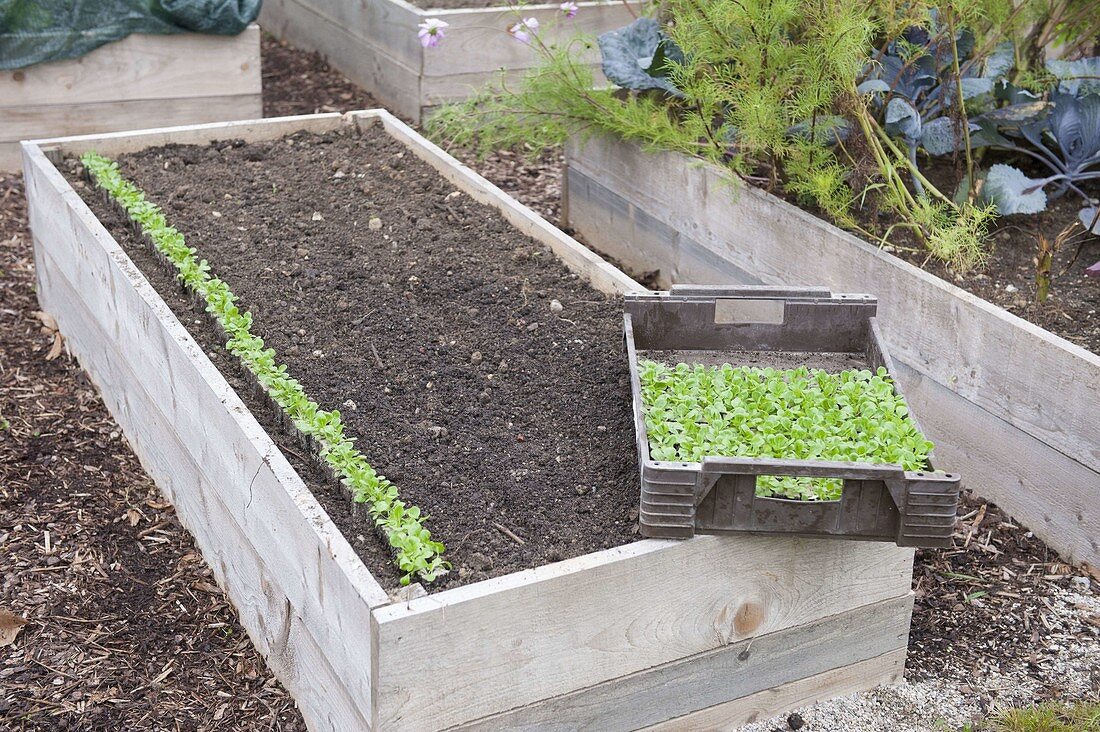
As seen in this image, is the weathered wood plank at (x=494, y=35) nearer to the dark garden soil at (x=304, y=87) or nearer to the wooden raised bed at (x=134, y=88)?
the dark garden soil at (x=304, y=87)

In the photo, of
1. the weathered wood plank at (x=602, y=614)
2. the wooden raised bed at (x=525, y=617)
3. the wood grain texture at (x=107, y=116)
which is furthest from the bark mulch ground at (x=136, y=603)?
the wood grain texture at (x=107, y=116)

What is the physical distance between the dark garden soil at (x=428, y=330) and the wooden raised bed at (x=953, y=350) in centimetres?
68

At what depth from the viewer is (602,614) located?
81.0 inches

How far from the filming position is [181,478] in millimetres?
2941

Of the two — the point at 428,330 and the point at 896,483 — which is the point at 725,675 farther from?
the point at 428,330

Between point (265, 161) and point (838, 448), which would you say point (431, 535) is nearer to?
point (838, 448)

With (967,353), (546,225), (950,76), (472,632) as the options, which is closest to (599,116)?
(546,225)

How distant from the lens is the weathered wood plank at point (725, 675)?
6.91 ft

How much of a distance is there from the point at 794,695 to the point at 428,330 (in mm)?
1343

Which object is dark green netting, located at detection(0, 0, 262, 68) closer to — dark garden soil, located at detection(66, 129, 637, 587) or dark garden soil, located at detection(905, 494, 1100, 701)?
dark garden soil, located at detection(66, 129, 637, 587)

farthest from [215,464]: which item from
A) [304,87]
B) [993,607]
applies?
[304,87]

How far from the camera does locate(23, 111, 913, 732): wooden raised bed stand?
1941 mm

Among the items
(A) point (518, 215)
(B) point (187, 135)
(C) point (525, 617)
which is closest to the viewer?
(C) point (525, 617)

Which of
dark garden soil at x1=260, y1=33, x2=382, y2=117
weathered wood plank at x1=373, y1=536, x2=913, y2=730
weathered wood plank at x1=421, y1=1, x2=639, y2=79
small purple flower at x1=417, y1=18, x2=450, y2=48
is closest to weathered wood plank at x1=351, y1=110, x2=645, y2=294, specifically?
small purple flower at x1=417, y1=18, x2=450, y2=48
